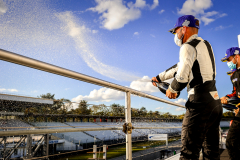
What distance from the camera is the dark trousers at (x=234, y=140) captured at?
5.82 ft

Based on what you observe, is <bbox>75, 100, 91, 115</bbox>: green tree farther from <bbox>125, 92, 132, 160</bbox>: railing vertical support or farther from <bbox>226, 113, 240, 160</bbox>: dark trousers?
<bbox>226, 113, 240, 160</bbox>: dark trousers

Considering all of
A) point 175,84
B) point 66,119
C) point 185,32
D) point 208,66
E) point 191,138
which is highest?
point 185,32

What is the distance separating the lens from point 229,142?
1.83 metres

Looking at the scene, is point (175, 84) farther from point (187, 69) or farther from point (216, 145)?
point (216, 145)

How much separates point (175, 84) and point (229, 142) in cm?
126

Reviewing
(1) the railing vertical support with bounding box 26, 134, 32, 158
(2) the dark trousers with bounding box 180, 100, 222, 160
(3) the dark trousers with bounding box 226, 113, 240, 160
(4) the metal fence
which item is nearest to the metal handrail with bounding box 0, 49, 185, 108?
(4) the metal fence

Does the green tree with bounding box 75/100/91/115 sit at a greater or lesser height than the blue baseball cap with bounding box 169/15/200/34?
lesser

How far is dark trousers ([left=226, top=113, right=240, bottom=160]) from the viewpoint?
1775mm

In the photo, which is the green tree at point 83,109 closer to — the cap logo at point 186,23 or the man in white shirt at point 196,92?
the man in white shirt at point 196,92

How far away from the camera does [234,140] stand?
5.90 feet

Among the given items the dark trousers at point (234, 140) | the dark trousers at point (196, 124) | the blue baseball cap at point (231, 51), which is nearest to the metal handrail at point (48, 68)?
the dark trousers at point (196, 124)

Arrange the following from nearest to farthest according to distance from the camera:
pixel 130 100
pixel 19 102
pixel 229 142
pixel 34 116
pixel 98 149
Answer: pixel 19 102, pixel 34 116, pixel 98 149, pixel 130 100, pixel 229 142

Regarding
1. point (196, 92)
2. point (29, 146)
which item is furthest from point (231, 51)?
point (29, 146)

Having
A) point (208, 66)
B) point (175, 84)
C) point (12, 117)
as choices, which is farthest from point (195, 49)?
point (12, 117)
